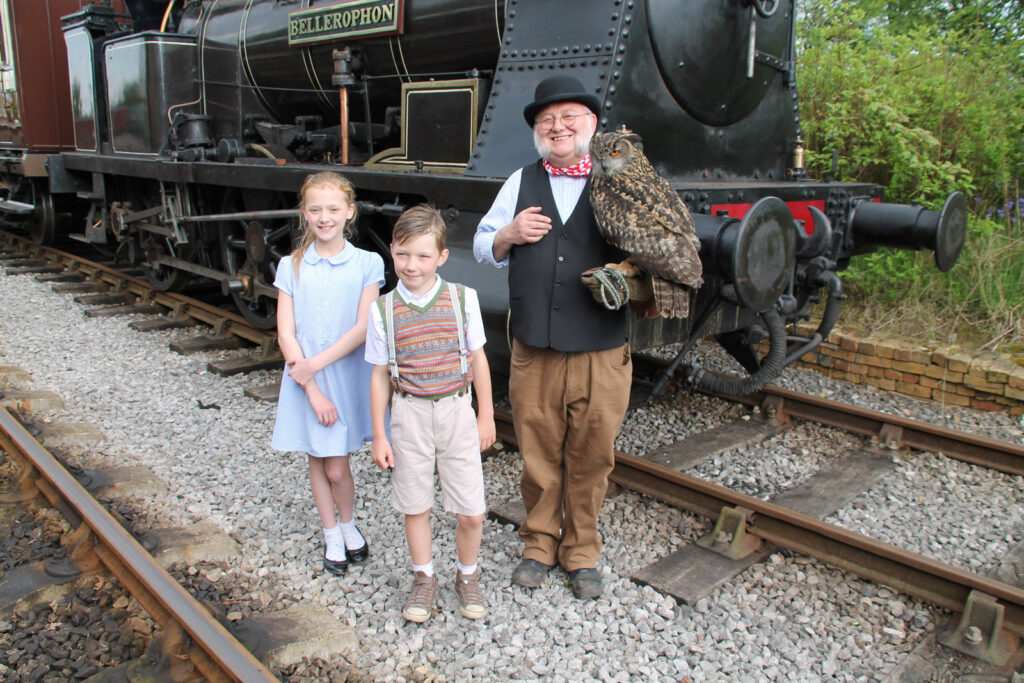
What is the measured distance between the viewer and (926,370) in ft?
15.6

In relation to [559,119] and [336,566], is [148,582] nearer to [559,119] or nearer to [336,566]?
[336,566]

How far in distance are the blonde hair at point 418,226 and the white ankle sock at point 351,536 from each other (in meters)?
1.09

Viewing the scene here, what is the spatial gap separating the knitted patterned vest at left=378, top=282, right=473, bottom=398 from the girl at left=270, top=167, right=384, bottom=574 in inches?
10.6

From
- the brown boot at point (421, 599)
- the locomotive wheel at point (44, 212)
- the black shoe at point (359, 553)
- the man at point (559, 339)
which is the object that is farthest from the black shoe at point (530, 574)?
the locomotive wheel at point (44, 212)

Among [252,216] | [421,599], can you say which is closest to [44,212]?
[252,216]

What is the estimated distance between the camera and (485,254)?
254cm

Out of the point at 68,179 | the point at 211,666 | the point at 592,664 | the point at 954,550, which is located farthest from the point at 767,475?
the point at 68,179

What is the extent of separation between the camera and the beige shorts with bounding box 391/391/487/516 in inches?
92.1

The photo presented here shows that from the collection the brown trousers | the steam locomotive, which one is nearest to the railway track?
the brown trousers

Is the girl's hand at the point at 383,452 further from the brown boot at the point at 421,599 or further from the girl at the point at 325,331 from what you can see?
the brown boot at the point at 421,599

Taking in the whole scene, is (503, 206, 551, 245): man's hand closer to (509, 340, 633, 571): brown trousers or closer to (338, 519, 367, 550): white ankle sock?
(509, 340, 633, 571): brown trousers

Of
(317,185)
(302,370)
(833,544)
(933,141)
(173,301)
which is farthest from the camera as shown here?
(173,301)

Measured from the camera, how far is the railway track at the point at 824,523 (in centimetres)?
239

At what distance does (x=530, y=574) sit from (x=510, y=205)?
3.96ft
